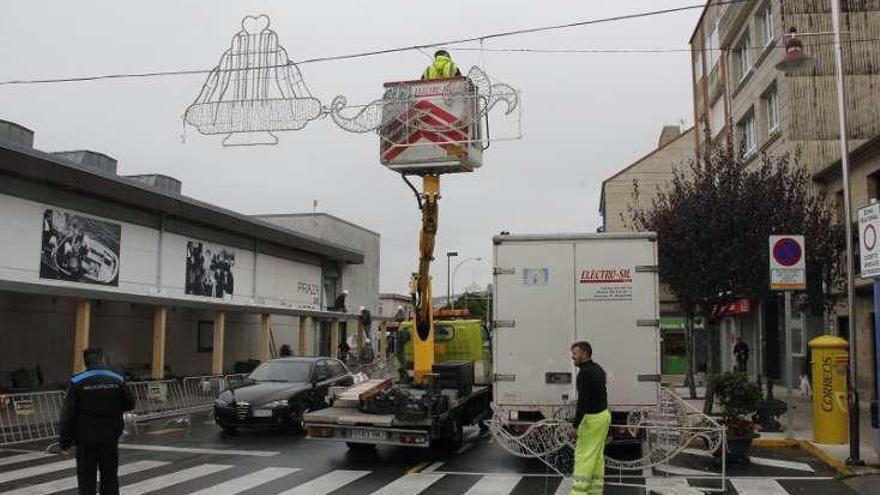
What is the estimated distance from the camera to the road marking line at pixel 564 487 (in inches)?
371

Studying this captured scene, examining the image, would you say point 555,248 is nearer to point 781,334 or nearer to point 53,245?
point 53,245

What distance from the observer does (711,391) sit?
1270 centimetres

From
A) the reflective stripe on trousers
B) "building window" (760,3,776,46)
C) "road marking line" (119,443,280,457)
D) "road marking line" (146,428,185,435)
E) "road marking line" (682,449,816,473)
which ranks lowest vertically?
"road marking line" (146,428,185,435)

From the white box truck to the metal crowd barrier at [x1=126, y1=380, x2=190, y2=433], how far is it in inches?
353

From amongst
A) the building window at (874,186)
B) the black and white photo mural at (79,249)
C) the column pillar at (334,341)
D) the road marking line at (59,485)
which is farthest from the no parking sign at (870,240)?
the column pillar at (334,341)

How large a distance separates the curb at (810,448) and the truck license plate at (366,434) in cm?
611

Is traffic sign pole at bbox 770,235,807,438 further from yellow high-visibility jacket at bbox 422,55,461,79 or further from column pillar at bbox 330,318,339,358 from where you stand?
column pillar at bbox 330,318,339,358

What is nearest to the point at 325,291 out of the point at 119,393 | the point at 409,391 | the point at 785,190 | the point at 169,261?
the point at 169,261

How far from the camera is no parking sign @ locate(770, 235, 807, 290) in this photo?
1343 cm

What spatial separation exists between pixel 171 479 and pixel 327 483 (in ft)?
6.72

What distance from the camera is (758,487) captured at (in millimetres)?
9766

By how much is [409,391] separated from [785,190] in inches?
510

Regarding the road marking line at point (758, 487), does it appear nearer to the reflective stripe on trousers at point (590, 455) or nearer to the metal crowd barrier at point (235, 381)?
the reflective stripe on trousers at point (590, 455)

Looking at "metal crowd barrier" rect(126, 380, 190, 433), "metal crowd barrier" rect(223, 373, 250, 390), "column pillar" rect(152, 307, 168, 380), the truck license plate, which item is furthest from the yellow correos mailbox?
"column pillar" rect(152, 307, 168, 380)
